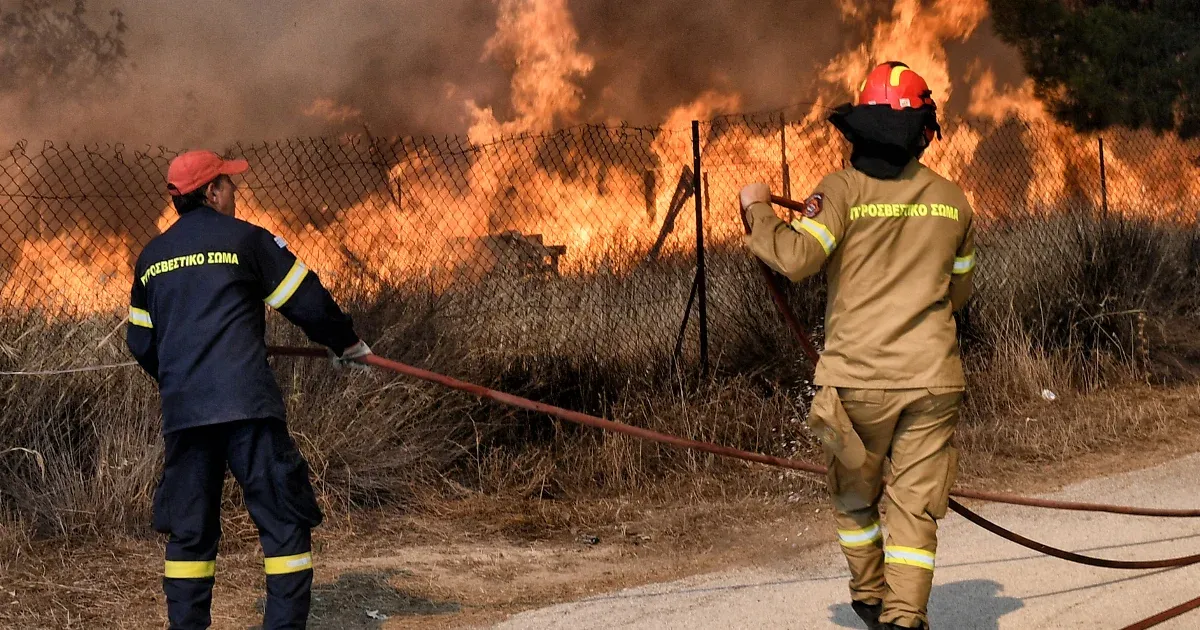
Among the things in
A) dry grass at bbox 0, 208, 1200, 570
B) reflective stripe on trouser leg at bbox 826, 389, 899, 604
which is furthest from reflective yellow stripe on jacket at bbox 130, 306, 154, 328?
reflective stripe on trouser leg at bbox 826, 389, 899, 604

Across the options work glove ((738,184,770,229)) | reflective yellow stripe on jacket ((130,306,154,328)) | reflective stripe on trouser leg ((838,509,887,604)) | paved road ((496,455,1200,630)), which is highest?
work glove ((738,184,770,229))

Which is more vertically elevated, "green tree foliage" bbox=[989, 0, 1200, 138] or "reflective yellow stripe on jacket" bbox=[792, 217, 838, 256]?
"green tree foliage" bbox=[989, 0, 1200, 138]

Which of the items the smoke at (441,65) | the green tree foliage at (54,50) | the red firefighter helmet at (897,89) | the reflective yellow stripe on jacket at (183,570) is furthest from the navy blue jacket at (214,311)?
the green tree foliage at (54,50)

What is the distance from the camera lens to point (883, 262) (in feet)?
12.3

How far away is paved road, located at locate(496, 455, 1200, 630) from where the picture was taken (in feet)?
14.8

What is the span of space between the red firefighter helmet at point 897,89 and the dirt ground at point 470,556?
244cm

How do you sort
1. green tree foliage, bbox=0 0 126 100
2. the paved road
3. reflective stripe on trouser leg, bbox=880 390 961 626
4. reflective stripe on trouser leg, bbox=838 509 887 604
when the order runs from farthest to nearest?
green tree foliage, bbox=0 0 126 100
the paved road
reflective stripe on trouser leg, bbox=838 509 887 604
reflective stripe on trouser leg, bbox=880 390 961 626

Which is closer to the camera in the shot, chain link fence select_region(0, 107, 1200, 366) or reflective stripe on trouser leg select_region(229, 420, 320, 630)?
reflective stripe on trouser leg select_region(229, 420, 320, 630)

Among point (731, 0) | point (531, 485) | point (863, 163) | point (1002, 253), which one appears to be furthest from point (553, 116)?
point (863, 163)

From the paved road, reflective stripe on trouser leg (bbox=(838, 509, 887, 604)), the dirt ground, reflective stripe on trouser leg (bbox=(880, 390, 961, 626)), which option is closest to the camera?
reflective stripe on trouser leg (bbox=(880, 390, 961, 626))

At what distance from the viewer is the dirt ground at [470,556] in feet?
15.6

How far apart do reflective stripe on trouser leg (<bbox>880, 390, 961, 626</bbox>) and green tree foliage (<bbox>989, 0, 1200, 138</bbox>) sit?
7.35 metres

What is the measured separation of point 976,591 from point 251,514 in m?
2.82

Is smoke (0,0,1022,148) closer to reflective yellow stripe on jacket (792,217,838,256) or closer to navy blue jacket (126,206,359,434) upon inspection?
navy blue jacket (126,206,359,434)
